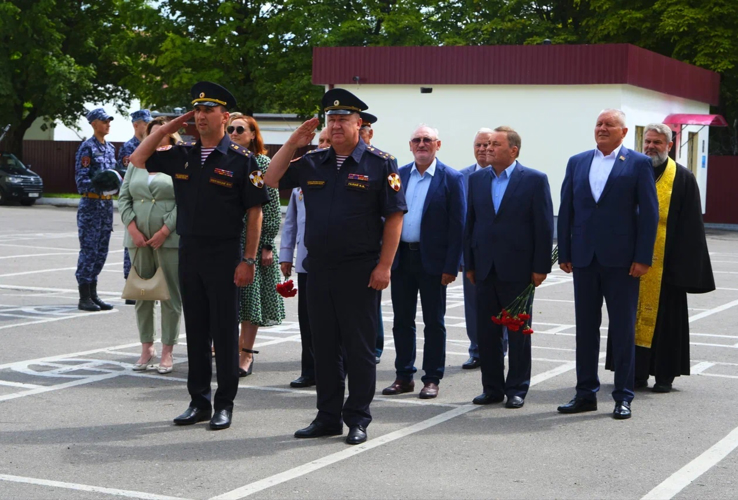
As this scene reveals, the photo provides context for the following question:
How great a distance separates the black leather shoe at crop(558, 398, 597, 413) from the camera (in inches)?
295

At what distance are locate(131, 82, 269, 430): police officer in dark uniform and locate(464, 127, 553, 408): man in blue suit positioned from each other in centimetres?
166

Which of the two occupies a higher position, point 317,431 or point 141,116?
point 141,116

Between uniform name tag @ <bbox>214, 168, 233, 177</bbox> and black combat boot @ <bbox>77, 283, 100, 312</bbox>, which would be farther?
black combat boot @ <bbox>77, 283, 100, 312</bbox>

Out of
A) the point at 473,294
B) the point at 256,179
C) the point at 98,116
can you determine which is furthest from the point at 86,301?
the point at 256,179

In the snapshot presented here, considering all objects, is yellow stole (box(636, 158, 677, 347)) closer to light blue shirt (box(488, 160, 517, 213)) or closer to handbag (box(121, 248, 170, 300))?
light blue shirt (box(488, 160, 517, 213))

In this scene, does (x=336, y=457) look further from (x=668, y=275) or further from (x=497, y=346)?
(x=668, y=275)

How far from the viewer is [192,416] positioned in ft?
22.9

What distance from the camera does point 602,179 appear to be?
757cm

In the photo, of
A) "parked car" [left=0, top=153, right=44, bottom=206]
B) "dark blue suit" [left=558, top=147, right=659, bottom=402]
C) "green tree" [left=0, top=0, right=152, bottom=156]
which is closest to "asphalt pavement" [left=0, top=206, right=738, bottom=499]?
"dark blue suit" [left=558, top=147, right=659, bottom=402]

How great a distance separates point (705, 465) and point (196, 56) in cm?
3463

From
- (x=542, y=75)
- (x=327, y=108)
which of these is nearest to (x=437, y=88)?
(x=542, y=75)

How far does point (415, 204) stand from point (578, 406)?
5.97 ft

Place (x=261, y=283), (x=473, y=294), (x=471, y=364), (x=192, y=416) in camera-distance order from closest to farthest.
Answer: (x=192, y=416), (x=261, y=283), (x=471, y=364), (x=473, y=294)

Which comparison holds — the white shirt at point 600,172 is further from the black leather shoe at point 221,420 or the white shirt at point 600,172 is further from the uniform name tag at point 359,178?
the black leather shoe at point 221,420
